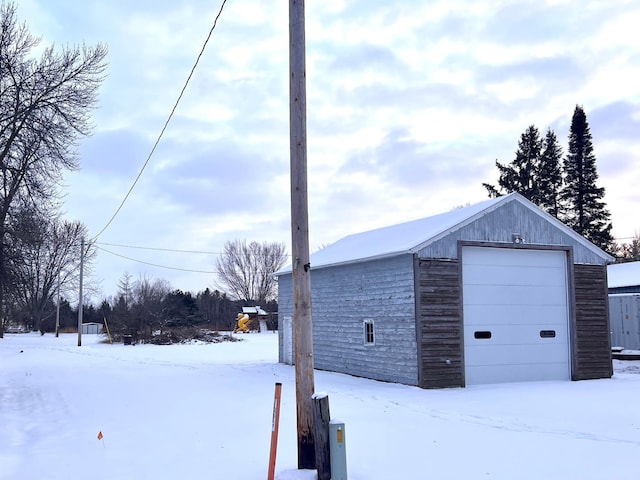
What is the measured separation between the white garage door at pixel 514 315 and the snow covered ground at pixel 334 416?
0.77 m

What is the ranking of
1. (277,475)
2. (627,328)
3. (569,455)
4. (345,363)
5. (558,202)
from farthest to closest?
(558,202), (627,328), (345,363), (569,455), (277,475)

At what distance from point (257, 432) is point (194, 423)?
56.7 inches

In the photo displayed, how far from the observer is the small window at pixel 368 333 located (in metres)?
17.5

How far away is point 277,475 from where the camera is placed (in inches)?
275

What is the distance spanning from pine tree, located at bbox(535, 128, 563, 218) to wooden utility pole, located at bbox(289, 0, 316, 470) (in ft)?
143

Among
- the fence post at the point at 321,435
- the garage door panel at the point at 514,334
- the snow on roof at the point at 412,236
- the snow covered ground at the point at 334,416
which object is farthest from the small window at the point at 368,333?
the fence post at the point at 321,435

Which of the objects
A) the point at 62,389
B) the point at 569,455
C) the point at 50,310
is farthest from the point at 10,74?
the point at 50,310

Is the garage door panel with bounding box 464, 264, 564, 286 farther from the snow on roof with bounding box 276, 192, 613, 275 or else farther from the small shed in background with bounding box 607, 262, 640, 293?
the small shed in background with bounding box 607, 262, 640, 293

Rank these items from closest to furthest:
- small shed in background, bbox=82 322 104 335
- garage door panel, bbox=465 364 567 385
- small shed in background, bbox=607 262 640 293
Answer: garage door panel, bbox=465 364 567 385 → small shed in background, bbox=607 262 640 293 → small shed in background, bbox=82 322 104 335

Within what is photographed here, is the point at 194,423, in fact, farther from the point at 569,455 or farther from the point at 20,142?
the point at 20,142

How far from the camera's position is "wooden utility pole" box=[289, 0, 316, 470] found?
716 centimetres

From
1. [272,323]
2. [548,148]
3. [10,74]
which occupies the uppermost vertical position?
[548,148]

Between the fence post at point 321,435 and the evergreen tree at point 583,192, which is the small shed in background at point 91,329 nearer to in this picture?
the evergreen tree at point 583,192

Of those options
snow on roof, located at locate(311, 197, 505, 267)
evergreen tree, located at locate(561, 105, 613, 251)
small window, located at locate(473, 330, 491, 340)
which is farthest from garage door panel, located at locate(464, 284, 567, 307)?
evergreen tree, located at locate(561, 105, 613, 251)
